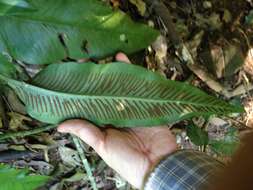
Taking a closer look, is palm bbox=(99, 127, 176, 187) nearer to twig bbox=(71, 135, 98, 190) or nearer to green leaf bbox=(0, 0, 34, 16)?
twig bbox=(71, 135, 98, 190)

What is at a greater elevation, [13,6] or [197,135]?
[13,6]

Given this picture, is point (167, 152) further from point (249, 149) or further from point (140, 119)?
point (249, 149)

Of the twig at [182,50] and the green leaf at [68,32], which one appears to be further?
the twig at [182,50]

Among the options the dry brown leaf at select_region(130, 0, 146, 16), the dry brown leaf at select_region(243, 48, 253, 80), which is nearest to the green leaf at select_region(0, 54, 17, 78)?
the dry brown leaf at select_region(130, 0, 146, 16)

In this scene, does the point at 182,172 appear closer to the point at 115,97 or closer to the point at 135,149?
the point at 135,149

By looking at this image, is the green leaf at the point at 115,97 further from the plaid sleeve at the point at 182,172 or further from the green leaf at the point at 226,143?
the green leaf at the point at 226,143

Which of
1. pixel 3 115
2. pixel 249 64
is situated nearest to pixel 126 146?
pixel 3 115

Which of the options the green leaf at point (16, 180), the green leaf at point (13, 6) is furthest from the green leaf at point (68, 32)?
the green leaf at point (16, 180)

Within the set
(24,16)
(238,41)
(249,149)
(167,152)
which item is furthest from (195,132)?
(249,149)
